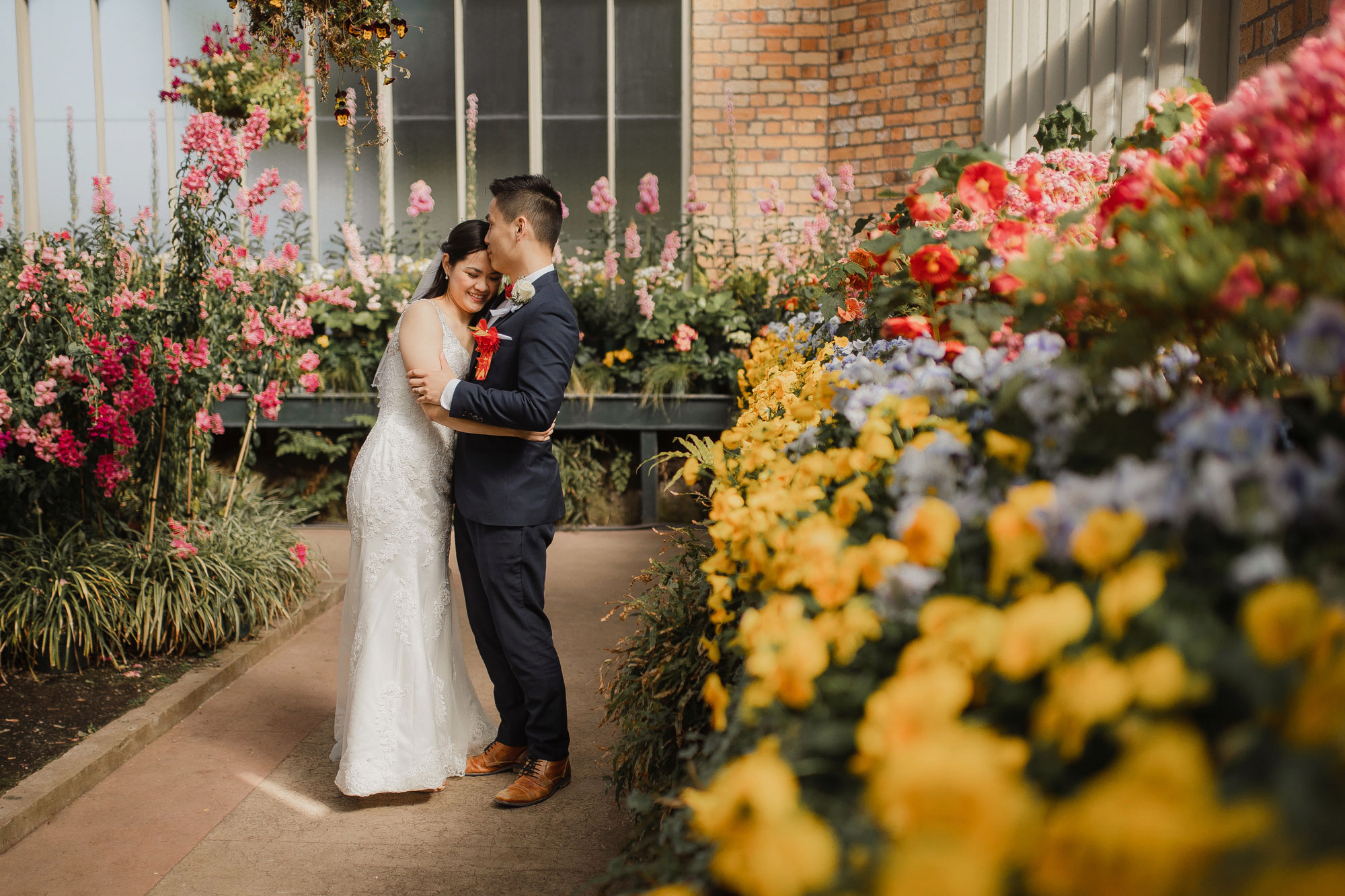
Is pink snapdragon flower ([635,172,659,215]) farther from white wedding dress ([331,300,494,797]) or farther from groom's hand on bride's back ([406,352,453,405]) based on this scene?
groom's hand on bride's back ([406,352,453,405])

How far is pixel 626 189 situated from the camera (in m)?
7.89

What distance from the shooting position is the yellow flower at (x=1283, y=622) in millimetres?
595

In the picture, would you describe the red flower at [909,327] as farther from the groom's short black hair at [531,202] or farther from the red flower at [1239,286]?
the groom's short black hair at [531,202]

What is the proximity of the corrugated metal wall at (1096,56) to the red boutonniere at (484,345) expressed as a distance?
329 centimetres

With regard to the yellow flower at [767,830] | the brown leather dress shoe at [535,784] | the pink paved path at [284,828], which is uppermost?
the yellow flower at [767,830]

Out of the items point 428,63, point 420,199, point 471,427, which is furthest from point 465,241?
point 428,63

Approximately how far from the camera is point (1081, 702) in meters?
0.62

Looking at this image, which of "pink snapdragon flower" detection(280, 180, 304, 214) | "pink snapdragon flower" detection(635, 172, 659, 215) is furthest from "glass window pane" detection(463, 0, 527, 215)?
"pink snapdragon flower" detection(280, 180, 304, 214)

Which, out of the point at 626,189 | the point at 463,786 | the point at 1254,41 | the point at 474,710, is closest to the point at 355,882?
the point at 463,786

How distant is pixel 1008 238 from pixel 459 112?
7028mm

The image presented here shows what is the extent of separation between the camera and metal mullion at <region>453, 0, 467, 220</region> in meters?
7.74

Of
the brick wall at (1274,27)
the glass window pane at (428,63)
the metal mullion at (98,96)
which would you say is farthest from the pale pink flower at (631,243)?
the metal mullion at (98,96)

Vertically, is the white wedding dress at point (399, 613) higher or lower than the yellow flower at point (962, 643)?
lower

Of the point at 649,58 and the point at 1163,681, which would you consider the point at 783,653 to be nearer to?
the point at 1163,681
